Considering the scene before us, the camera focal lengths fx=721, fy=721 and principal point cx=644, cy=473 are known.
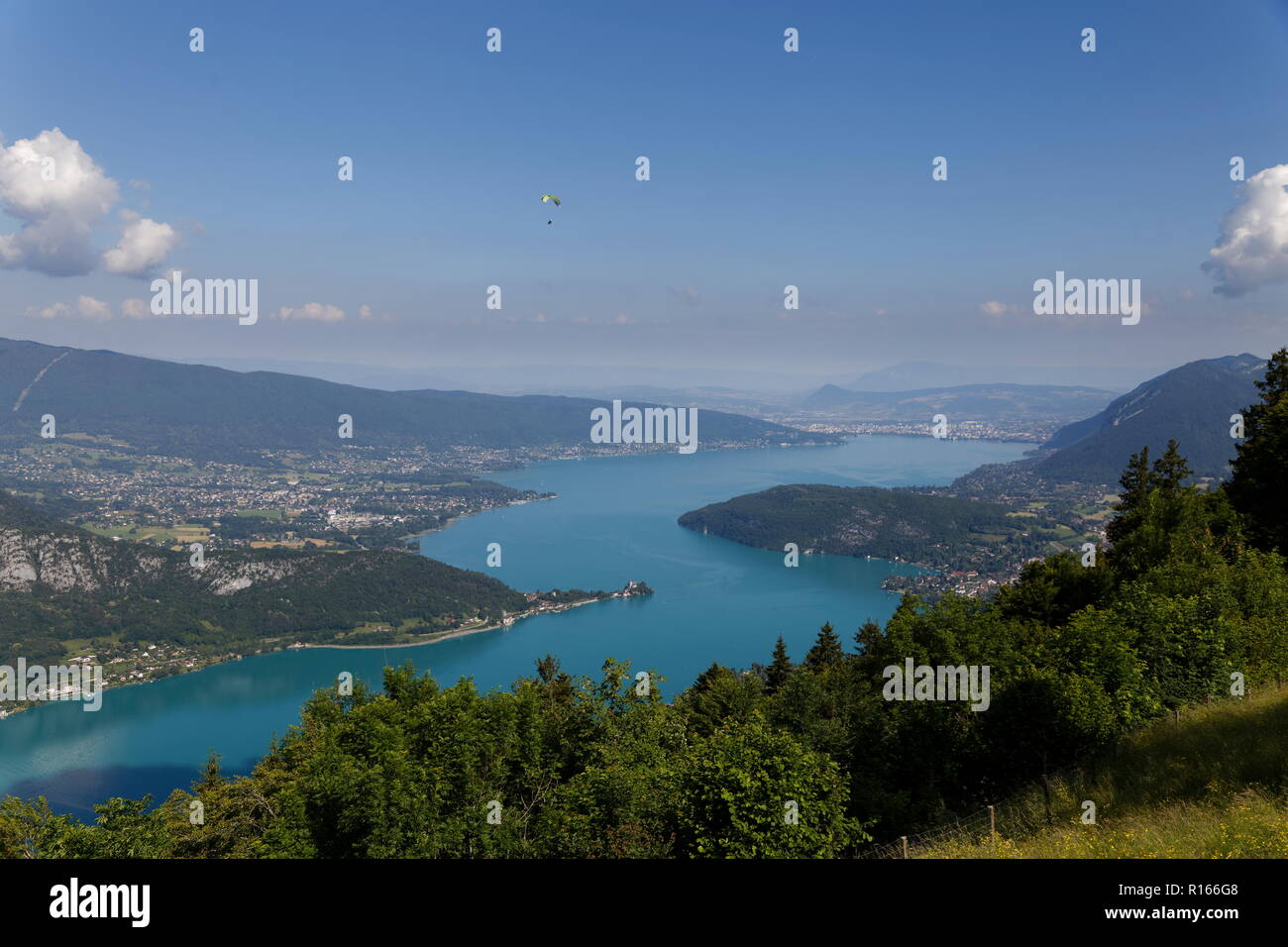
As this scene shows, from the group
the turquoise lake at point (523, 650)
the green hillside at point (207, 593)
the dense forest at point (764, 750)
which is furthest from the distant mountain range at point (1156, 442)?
the dense forest at point (764, 750)

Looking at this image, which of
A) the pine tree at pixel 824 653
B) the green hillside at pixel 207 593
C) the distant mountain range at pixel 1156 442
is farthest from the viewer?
the distant mountain range at pixel 1156 442

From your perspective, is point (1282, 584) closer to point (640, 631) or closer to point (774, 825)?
point (774, 825)

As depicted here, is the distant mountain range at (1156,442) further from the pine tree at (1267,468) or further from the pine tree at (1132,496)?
the pine tree at (1267,468)
